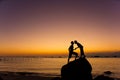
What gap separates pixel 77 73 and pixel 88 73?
1.02 metres

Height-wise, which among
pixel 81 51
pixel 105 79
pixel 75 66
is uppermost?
pixel 81 51

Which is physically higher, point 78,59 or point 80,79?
point 78,59

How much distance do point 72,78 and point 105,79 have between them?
15.5 ft

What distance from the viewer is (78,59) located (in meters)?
20.2

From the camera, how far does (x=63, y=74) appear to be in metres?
20.6

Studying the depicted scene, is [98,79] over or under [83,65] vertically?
under

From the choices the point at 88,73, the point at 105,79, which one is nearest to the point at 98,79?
the point at 105,79

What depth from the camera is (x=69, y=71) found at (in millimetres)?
20266

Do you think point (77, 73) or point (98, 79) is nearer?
point (77, 73)

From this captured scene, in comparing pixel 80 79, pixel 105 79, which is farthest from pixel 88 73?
pixel 105 79

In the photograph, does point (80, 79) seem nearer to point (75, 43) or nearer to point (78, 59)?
point (78, 59)

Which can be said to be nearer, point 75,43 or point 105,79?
point 75,43

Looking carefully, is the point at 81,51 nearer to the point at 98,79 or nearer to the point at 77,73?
the point at 77,73

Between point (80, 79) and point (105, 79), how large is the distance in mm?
4138
